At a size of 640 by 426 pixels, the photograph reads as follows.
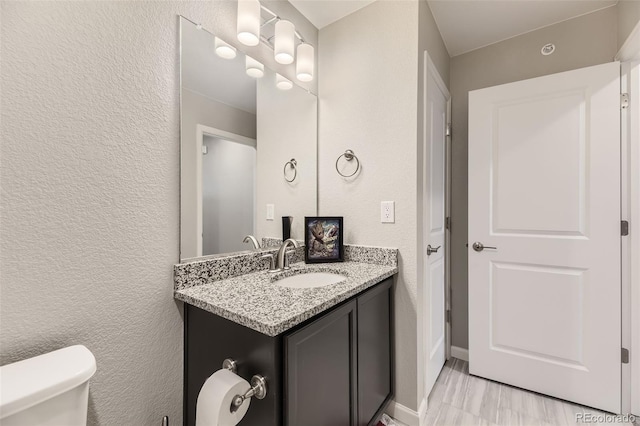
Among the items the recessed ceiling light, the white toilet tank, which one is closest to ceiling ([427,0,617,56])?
the recessed ceiling light

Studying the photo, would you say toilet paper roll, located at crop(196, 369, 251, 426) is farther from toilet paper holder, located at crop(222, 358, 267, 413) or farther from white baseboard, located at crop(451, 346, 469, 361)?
white baseboard, located at crop(451, 346, 469, 361)

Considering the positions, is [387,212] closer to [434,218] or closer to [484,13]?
[434,218]

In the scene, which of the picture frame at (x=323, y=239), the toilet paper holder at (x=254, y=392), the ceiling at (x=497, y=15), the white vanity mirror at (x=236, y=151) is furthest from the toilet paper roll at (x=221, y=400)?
the ceiling at (x=497, y=15)

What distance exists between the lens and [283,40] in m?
1.43

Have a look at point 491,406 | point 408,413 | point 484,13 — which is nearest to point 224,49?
point 484,13

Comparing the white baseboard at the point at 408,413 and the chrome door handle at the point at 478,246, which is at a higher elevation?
the chrome door handle at the point at 478,246

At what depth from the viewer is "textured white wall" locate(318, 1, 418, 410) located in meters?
1.54

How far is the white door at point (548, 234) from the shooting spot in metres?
1.62

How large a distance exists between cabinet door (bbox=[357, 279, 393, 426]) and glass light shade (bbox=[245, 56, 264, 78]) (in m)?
1.23

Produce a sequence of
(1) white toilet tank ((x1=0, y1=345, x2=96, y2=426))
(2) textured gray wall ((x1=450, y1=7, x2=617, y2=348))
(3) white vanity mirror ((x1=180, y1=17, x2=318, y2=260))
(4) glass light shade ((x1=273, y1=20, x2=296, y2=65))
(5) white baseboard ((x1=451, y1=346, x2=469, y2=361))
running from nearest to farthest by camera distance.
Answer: (1) white toilet tank ((x1=0, y1=345, x2=96, y2=426)) < (3) white vanity mirror ((x1=180, y1=17, x2=318, y2=260)) < (4) glass light shade ((x1=273, y1=20, x2=296, y2=65)) < (2) textured gray wall ((x1=450, y1=7, x2=617, y2=348)) < (5) white baseboard ((x1=451, y1=346, x2=469, y2=361))

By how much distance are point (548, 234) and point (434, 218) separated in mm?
699

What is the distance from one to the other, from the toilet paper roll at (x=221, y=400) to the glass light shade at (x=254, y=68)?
136cm

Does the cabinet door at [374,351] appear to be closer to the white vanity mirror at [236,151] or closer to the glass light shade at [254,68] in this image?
the white vanity mirror at [236,151]

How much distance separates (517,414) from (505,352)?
37cm
